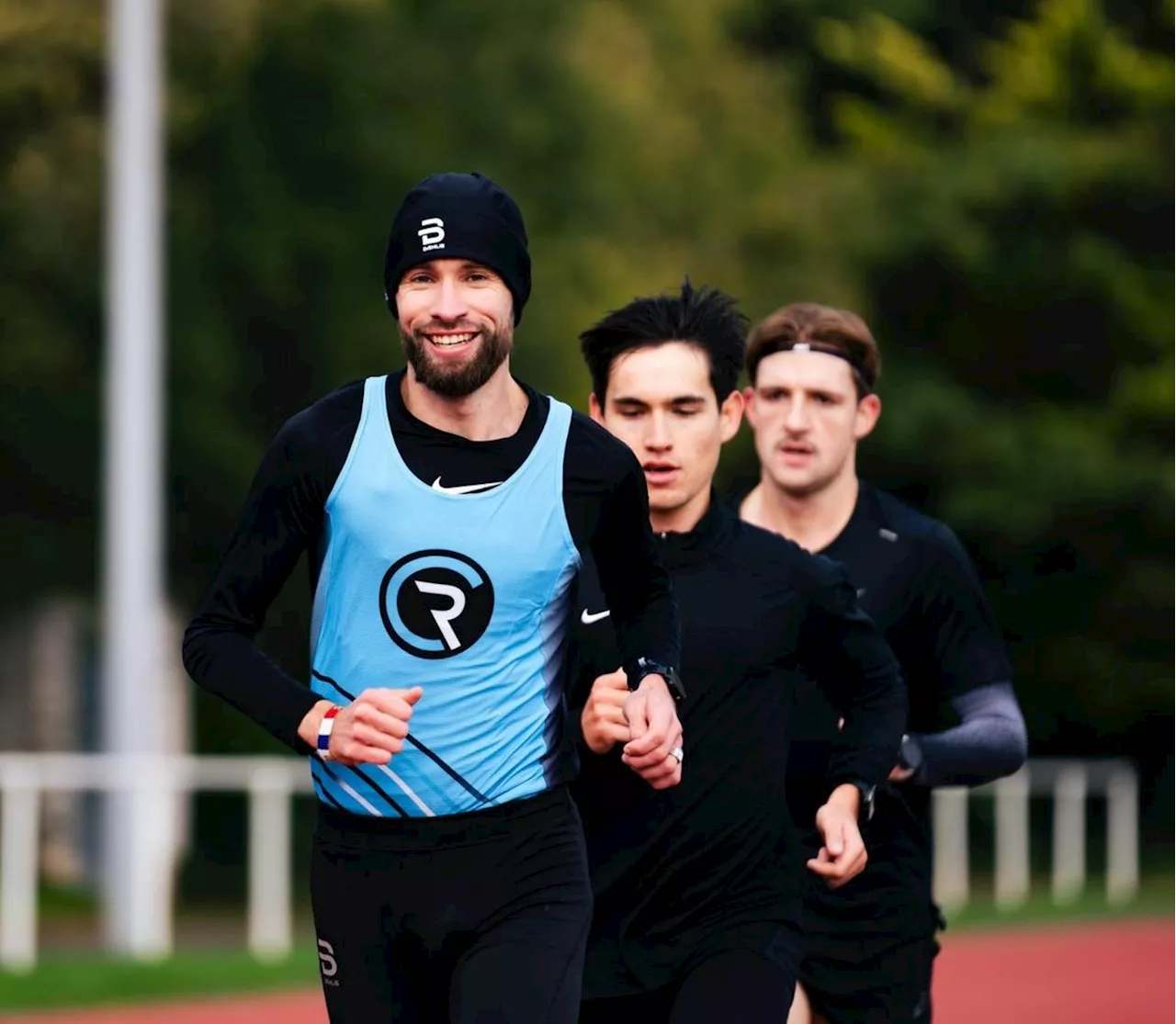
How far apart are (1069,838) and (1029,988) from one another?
12.1 m

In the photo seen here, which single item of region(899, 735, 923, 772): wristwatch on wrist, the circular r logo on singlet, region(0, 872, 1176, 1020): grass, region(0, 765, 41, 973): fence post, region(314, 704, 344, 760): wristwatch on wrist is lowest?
region(0, 872, 1176, 1020): grass

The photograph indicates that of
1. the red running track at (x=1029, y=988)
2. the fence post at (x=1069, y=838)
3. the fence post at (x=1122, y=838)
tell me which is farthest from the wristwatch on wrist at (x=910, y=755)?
the fence post at (x=1122, y=838)

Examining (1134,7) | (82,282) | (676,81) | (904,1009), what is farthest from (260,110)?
(904,1009)

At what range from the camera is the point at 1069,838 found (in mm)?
28766

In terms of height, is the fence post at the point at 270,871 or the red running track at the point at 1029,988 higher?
the fence post at the point at 270,871

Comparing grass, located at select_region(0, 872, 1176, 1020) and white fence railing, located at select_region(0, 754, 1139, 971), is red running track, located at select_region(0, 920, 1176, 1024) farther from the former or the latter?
white fence railing, located at select_region(0, 754, 1139, 971)

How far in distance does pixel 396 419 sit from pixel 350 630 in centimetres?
40

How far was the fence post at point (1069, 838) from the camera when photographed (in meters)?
28.5

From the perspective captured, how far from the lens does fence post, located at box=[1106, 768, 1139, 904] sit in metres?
29.5

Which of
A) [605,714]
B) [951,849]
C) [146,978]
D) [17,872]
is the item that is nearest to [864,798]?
[605,714]

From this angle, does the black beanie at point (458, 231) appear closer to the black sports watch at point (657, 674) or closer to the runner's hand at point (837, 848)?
the black sports watch at point (657, 674)

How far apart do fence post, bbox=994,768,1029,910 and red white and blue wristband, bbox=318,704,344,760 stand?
21366 millimetres

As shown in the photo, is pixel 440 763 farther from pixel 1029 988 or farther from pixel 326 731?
pixel 1029 988

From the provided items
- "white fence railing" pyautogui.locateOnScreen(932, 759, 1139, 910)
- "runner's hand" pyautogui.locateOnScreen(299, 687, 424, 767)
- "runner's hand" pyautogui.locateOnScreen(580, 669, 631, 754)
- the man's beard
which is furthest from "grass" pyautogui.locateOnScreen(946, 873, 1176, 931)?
"runner's hand" pyautogui.locateOnScreen(299, 687, 424, 767)
